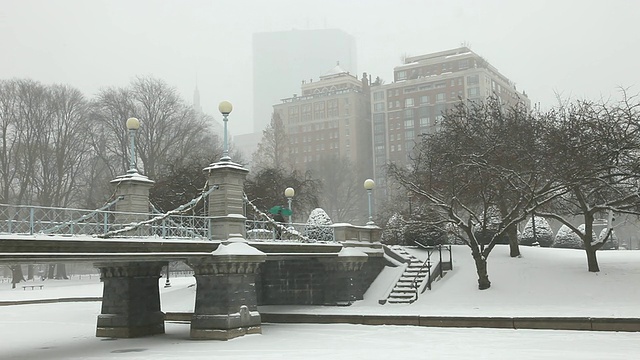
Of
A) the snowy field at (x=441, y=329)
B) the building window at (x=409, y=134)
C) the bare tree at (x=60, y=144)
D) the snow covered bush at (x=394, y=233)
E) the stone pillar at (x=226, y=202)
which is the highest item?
the building window at (x=409, y=134)

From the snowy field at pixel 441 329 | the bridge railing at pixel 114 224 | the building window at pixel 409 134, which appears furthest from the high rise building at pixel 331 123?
the bridge railing at pixel 114 224

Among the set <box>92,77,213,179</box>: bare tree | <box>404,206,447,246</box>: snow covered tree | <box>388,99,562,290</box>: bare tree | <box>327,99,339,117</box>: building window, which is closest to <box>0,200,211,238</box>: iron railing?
<box>388,99,562,290</box>: bare tree

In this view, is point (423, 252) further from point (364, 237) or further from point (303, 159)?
point (303, 159)

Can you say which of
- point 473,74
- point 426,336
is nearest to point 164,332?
point 426,336

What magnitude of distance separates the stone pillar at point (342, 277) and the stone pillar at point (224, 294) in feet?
24.8

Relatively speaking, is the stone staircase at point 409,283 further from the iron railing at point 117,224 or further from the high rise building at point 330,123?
the high rise building at point 330,123

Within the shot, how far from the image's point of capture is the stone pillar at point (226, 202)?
2095cm

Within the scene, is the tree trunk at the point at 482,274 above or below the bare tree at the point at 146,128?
below

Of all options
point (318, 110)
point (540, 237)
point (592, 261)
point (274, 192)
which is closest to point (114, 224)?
point (592, 261)

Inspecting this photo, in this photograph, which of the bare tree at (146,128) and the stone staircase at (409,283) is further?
the bare tree at (146,128)

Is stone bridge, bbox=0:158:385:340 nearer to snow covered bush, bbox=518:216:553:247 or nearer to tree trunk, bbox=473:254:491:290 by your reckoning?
tree trunk, bbox=473:254:491:290

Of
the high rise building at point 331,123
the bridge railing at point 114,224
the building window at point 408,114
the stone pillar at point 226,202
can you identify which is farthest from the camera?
the high rise building at point 331,123

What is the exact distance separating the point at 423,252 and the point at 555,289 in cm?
849

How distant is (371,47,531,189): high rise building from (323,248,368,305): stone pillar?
236 feet
